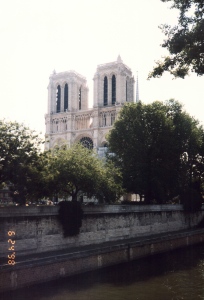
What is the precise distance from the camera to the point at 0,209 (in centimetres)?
2231

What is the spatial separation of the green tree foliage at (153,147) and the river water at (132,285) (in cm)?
1390

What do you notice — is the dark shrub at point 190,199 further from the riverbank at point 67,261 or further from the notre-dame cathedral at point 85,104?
the notre-dame cathedral at point 85,104

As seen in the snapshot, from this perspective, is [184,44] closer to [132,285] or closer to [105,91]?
[132,285]

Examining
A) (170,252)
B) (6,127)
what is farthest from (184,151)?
(6,127)

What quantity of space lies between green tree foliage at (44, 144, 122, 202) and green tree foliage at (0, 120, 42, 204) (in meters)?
1.50

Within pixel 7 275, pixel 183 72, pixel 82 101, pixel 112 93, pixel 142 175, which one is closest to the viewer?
pixel 183 72

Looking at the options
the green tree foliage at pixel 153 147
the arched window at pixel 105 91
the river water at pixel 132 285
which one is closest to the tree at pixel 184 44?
the river water at pixel 132 285

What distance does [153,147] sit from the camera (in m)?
41.5

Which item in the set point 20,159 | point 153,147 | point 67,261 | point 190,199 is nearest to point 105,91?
point 153,147

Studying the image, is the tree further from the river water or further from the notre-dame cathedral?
the notre-dame cathedral

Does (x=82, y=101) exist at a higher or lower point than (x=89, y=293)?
higher

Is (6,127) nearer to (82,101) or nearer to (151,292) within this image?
(151,292)

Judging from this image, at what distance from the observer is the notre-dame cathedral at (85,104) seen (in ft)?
242

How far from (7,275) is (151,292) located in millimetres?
7327
